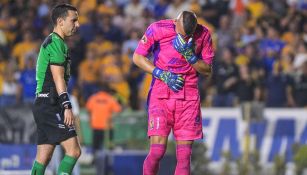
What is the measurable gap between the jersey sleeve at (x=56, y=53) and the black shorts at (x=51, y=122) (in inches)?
19.0

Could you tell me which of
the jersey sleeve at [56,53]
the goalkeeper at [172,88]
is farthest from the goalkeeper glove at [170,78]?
the jersey sleeve at [56,53]

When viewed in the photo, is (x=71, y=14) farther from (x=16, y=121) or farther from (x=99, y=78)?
(x=99, y=78)

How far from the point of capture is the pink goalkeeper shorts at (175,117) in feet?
42.5

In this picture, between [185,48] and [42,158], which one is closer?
[42,158]

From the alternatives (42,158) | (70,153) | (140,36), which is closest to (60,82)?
(70,153)

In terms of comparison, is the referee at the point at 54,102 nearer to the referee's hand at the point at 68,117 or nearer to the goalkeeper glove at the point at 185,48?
the referee's hand at the point at 68,117

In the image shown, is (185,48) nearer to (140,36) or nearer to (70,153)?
(70,153)

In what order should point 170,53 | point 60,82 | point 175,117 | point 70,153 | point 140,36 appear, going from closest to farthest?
point 60,82 → point 70,153 → point 170,53 → point 175,117 → point 140,36

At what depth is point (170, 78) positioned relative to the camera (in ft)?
41.9

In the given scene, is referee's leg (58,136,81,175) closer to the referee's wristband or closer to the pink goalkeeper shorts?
the referee's wristband

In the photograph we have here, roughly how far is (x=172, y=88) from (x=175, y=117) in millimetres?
400

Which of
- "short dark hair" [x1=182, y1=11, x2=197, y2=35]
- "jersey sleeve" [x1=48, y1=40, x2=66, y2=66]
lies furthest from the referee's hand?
"short dark hair" [x1=182, y1=11, x2=197, y2=35]

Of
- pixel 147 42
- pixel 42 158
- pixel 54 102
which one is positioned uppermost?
pixel 147 42

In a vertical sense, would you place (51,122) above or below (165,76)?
below
